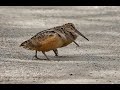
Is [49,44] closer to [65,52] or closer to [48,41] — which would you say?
[48,41]

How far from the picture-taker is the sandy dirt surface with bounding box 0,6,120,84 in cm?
1021

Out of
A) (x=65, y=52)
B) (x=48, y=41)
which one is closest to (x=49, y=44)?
(x=48, y=41)

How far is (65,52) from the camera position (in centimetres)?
1348

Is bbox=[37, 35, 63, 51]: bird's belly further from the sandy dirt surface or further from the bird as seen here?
the sandy dirt surface

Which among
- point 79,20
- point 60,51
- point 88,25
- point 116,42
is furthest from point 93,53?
point 79,20

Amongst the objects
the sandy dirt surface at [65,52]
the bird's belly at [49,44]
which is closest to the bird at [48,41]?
the bird's belly at [49,44]

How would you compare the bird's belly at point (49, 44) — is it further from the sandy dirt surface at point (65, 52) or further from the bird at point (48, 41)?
the sandy dirt surface at point (65, 52)

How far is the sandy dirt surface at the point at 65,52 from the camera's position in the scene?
10211 millimetres

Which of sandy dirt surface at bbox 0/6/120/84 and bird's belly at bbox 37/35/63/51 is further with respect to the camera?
bird's belly at bbox 37/35/63/51

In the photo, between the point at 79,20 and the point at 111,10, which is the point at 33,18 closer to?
the point at 79,20

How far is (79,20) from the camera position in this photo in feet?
68.2

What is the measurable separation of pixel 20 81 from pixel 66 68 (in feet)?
4.84

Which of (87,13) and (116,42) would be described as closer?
(116,42)

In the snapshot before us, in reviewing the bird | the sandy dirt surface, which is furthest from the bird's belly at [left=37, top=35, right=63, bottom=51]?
the sandy dirt surface
